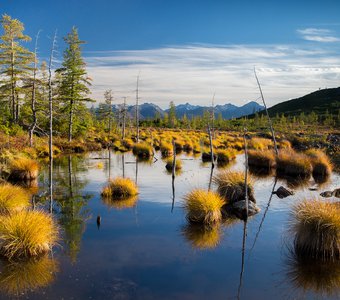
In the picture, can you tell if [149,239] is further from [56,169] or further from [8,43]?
[8,43]

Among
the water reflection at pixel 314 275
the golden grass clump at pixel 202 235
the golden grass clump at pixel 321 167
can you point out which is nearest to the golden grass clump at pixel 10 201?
the golden grass clump at pixel 202 235

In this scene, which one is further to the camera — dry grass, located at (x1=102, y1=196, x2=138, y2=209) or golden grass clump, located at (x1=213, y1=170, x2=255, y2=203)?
golden grass clump, located at (x1=213, y1=170, x2=255, y2=203)

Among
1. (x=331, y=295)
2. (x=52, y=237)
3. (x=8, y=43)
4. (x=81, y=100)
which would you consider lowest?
(x=331, y=295)

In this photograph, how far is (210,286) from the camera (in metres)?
9.25

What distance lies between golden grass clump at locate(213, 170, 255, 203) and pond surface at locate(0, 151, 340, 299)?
3.31ft

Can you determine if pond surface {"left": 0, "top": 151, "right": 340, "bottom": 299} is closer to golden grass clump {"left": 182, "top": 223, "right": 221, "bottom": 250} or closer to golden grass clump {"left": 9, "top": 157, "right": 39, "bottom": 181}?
golden grass clump {"left": 182, "top": 223, "right": 221, "bottom": 250}

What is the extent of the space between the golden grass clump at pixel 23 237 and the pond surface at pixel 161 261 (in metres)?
0.43

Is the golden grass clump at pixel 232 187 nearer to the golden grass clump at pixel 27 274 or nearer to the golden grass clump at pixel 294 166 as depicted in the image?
the golden grass clump at pixel 27 274

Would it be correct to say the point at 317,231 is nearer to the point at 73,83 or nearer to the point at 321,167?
the point at 321,167

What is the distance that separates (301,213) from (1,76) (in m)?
44.2

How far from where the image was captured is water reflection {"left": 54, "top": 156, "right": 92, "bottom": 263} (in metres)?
12.2

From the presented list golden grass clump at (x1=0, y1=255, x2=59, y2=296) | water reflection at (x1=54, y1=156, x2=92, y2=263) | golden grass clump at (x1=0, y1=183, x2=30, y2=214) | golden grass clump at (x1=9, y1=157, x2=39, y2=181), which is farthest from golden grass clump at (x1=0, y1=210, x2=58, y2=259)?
golden grass clump at (x1=9, y1=157, x2=39, y2=181)

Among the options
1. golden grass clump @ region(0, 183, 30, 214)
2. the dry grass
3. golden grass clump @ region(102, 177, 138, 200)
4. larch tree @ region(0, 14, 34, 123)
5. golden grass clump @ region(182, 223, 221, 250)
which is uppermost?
larch tree @ region(0, 14, 34, 123)

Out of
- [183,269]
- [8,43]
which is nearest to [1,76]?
[8,43]
